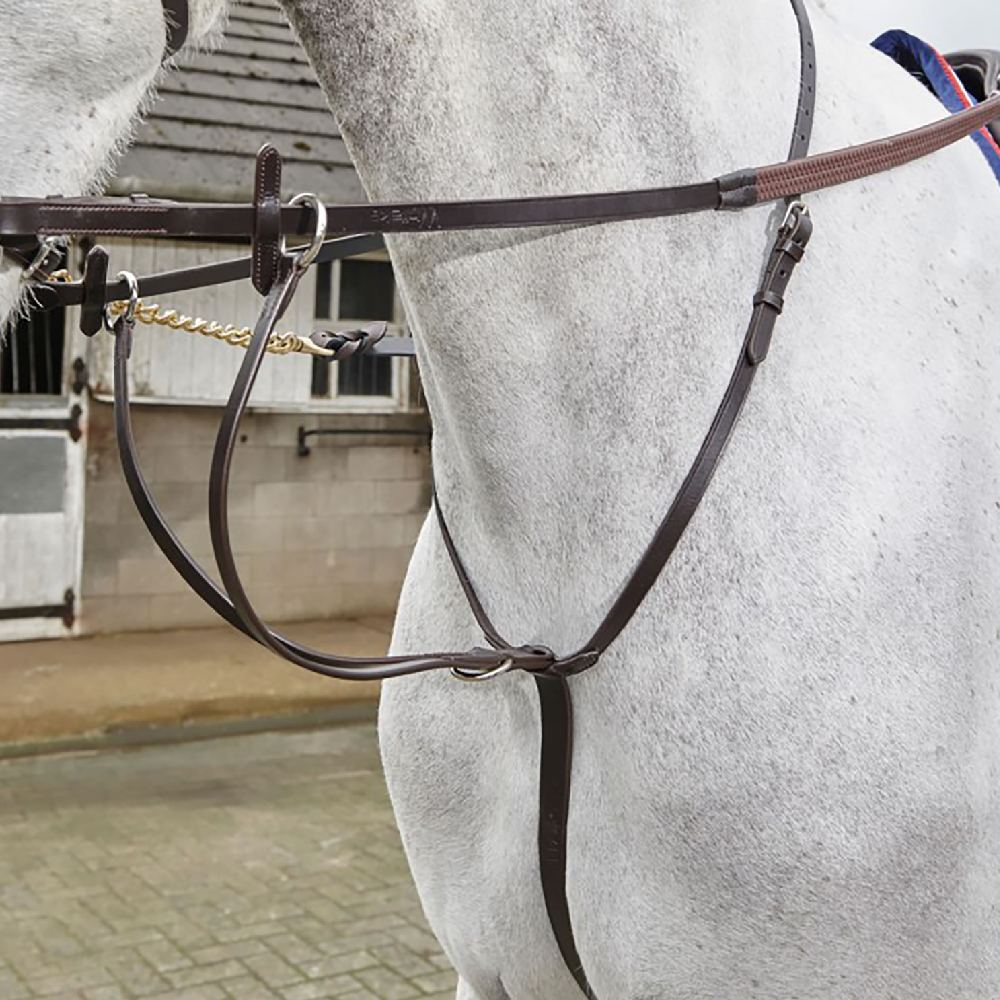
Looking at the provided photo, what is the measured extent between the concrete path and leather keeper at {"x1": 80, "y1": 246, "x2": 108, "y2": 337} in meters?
5.52

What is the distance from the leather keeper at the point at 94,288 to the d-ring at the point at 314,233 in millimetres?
213

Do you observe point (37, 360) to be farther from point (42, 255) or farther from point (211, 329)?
point (42, 255)

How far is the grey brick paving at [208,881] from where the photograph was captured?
167 inches

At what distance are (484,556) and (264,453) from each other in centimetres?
723

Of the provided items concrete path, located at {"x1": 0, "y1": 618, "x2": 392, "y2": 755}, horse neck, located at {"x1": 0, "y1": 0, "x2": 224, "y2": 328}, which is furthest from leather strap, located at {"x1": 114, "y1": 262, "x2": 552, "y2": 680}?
concrete path, located at {"x1": 0, "y1": 618, "x2": 392, "y2": 755}

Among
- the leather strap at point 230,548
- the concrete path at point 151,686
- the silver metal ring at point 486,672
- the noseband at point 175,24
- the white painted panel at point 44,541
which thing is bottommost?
the concrete path at point 151,686

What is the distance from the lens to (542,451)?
151 centimetres

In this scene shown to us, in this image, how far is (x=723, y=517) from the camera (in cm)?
150

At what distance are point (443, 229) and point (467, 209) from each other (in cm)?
3

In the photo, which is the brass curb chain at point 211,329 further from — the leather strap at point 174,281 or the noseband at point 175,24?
the noseband at point 175,24

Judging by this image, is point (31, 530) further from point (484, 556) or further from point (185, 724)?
point (484, 556)

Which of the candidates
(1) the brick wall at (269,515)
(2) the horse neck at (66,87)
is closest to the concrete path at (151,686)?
(1) the brick wall at (269,515)

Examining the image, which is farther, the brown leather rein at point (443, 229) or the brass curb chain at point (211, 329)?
the brass curb chain at point (211, 329)

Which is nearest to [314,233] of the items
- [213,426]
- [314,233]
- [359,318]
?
[314,233]
